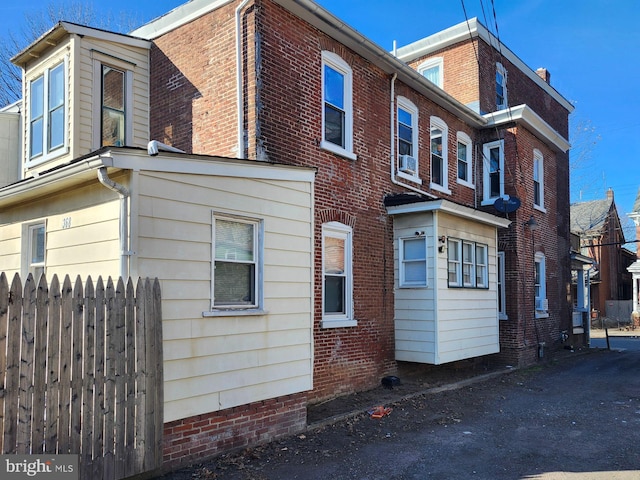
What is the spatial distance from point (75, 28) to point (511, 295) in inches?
496

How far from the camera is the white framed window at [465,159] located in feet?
49.2

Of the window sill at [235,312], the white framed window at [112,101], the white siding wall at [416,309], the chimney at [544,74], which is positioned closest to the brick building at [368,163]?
the white siding wall at [416,309]

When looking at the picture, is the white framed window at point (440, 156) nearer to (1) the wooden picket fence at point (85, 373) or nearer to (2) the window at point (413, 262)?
(2) the window at point (413, 262)

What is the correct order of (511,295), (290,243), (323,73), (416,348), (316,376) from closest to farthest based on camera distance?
(290,243) → (316,376) → (323,73) → (416,348) → (511,295)

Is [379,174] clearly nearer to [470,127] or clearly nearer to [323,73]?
[323,73]

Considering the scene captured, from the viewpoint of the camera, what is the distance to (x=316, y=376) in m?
9.43

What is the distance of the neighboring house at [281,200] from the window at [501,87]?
0.18 feet

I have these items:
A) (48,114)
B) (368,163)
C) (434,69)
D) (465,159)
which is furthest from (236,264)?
(434,69)

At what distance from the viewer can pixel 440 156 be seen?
45.8 feet

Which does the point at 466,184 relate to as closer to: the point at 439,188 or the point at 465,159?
the point at 465,159

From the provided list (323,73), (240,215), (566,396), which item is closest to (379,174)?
(323,73)

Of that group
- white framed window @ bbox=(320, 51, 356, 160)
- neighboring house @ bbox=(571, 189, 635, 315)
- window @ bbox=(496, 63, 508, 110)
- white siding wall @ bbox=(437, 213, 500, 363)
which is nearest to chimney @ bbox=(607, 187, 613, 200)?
neighboring house @ bbox=(571, 189, 635, 315)

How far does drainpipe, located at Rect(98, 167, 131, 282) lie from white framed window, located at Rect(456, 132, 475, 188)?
1093cm

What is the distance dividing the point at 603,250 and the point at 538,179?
2738 cm
